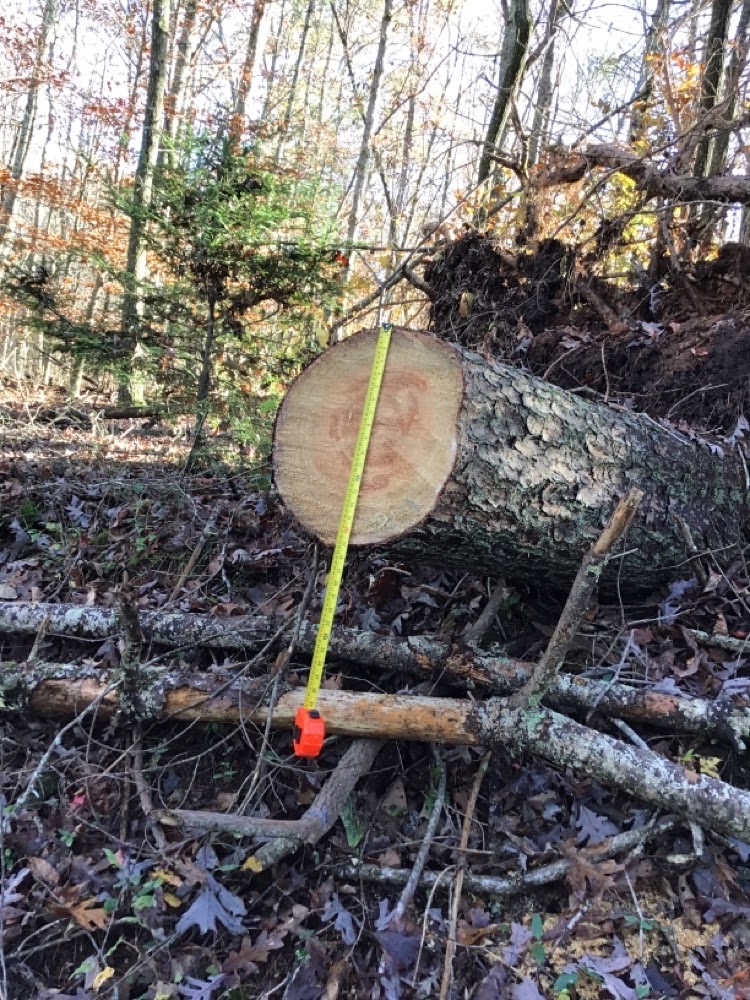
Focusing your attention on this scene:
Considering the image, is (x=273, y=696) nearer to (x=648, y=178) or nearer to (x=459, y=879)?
(x=459, y=879)

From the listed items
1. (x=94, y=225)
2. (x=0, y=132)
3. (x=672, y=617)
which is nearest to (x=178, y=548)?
(x=672, y=617)

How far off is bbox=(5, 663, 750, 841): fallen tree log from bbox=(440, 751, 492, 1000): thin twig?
16 cm

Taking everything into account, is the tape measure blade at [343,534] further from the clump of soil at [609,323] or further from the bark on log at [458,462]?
the clump of soil at [609,323]

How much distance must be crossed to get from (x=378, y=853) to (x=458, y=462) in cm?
158

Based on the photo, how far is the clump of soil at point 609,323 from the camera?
13.0ft

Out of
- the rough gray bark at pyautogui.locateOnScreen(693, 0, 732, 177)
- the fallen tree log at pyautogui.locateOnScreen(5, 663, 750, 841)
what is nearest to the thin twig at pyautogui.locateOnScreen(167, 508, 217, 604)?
the fallen tree log at pyautogui.locateOnScreen(5, 663, 750, 841)

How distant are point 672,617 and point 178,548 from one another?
118 inches

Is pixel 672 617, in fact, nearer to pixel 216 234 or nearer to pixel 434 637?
pixel 434 637

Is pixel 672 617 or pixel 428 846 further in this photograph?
pixel 672 617

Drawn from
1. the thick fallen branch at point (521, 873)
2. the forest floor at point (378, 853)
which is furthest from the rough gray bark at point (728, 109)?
the thick fallen branch at point (521, 873)

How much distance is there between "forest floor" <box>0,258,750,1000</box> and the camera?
201cm

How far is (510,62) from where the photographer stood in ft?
20.8

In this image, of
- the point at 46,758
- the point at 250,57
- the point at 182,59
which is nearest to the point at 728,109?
the point at 46,758

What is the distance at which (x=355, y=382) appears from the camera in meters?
2.51
